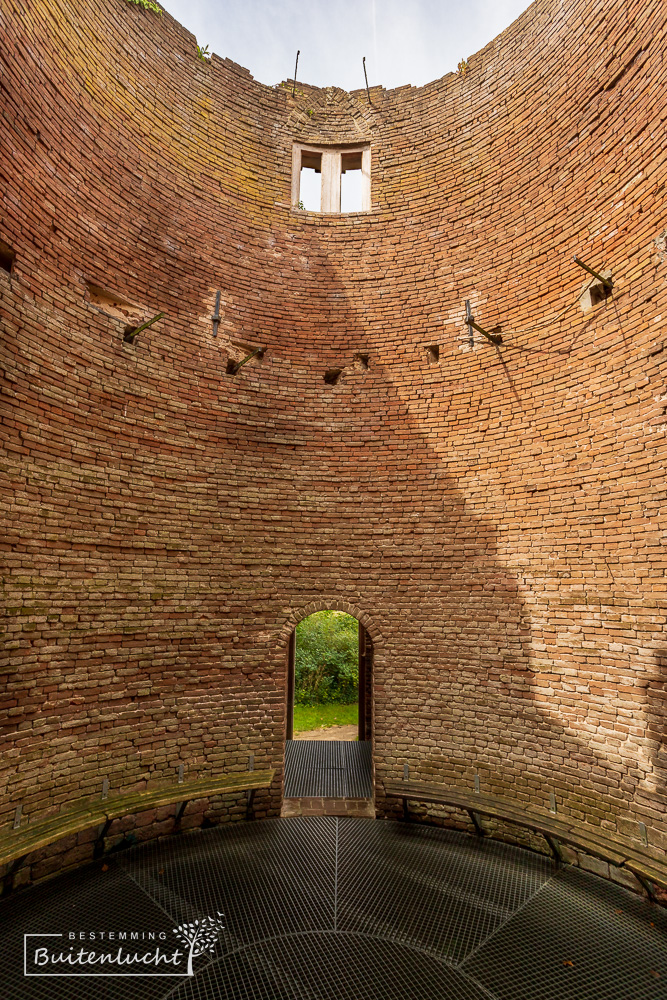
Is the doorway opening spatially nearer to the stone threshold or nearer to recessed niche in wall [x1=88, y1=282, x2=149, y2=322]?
the stone threshold

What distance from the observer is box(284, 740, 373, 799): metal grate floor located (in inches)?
270

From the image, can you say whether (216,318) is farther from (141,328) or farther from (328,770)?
(328,770)

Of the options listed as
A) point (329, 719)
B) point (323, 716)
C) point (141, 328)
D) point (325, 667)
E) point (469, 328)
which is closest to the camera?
point (141, 328)

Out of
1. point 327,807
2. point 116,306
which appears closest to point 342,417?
point 116,306

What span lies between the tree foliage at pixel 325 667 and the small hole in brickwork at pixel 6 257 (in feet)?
44.5

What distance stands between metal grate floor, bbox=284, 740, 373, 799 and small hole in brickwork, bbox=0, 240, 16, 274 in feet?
24.2

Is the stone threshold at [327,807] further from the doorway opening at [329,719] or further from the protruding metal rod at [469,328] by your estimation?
the protruding metal rod at [469,328]

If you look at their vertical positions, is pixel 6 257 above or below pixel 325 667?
above

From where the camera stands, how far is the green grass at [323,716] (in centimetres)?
1391

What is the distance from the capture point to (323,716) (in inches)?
593

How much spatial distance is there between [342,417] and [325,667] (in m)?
12.4

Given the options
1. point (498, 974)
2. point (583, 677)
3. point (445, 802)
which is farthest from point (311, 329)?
point (498, 974)

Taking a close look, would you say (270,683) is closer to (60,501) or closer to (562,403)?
(60,501)

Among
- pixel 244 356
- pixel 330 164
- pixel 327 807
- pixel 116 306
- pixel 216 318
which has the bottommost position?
pixel 327 807
